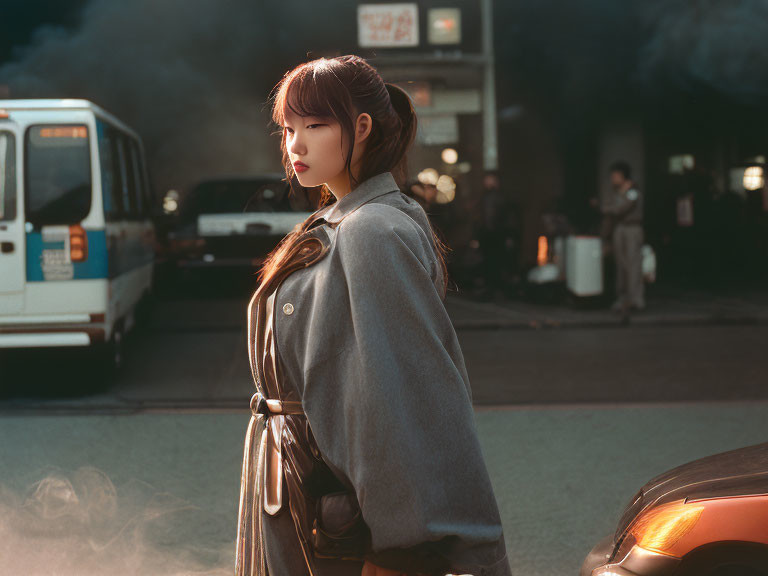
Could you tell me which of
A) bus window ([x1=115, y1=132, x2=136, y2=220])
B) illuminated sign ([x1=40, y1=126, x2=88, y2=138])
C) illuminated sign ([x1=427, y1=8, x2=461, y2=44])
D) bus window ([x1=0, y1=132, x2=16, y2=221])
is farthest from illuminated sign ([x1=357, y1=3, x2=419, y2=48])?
bus window ([x1=0, y1=132, x2=16, y2=221])

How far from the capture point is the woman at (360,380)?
1.49 metres

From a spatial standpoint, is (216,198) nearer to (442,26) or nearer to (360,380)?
(442,26)

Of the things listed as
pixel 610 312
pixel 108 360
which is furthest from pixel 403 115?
pixel 610 312

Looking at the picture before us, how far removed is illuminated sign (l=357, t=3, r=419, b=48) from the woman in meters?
15.4

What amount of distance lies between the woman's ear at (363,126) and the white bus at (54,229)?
5.94 meters

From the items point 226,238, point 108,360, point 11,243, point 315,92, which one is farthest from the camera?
point 226,238

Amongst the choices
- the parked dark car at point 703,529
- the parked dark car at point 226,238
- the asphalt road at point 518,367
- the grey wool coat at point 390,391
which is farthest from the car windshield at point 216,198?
the grey wool coat at point 390,391

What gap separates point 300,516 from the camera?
160 centimetres

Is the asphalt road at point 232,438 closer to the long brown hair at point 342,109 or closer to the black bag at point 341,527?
the black bag at point 341,527

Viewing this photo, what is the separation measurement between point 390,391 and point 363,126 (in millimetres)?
472

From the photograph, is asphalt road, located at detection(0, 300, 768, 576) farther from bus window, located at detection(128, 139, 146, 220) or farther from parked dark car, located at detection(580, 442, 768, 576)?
bus window, located at detection(128, 139, 146, 220)

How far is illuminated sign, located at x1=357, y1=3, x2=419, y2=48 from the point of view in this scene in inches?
655

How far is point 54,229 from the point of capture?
7.24 m

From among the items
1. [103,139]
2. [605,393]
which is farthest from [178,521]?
[103,139]
